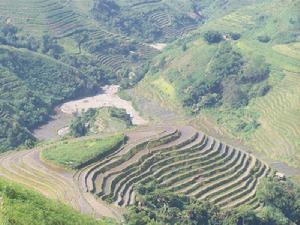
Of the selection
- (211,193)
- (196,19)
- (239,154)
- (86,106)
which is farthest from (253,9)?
(211,193)

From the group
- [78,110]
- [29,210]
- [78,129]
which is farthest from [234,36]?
[29,210]

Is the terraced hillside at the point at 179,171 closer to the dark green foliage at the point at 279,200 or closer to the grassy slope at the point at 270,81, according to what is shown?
the dark green foliage at the point at 279,200

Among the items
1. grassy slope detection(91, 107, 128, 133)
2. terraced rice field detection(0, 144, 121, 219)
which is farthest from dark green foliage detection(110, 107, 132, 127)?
terraced rice field detection(0, 144, 121, 219)

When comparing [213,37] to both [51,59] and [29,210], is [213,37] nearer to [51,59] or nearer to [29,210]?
[51,59]

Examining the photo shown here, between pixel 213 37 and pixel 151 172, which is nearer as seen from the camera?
pixel 151 172

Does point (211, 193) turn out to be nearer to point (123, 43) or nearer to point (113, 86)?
point (113, 86)

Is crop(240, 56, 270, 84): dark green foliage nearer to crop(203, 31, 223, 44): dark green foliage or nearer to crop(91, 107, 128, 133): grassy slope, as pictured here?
crop(203, 31, 223, 44): dark green foliage

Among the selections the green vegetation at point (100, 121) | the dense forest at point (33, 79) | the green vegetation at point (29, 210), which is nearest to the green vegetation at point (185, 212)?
the green vegetation at point (29, 210)
